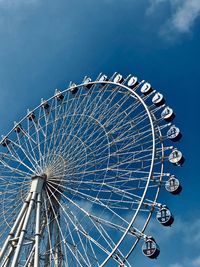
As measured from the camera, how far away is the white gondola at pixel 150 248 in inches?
970

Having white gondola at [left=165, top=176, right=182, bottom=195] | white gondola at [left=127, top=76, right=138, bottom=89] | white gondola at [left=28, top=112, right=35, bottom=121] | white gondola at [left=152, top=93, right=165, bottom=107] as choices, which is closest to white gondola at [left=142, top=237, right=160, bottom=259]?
white gondola at [left=165, top=176, right=182, bottom=195]

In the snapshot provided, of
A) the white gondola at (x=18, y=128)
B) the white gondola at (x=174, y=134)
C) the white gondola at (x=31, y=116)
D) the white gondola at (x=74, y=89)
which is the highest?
the white gondola at (x=74, y=89)

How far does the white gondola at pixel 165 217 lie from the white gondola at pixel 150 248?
3.90ft

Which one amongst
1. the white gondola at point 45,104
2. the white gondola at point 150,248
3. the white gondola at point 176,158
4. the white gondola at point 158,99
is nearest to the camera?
the white gondola at point 150,248

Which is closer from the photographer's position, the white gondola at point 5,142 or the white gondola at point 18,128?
the white gondola at point 5,142

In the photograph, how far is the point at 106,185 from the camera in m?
27.8

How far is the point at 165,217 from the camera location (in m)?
25.6

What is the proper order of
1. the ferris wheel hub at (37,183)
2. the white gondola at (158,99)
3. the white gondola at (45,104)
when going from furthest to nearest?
the white gondola at (45,104) → the white gondola at (158,99) → the ferris wheel hub at (37,183)

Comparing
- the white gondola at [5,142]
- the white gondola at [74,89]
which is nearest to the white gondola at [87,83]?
the white gondola at [74,89]

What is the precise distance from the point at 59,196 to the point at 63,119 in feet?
18.4

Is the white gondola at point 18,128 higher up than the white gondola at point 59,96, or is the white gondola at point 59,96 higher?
the white gondola at point 59,96

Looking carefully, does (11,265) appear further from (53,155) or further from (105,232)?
(53,155)

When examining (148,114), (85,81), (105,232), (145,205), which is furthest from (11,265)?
(85,81)

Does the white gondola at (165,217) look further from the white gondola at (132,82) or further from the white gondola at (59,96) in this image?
the white gondola at (59,96)
